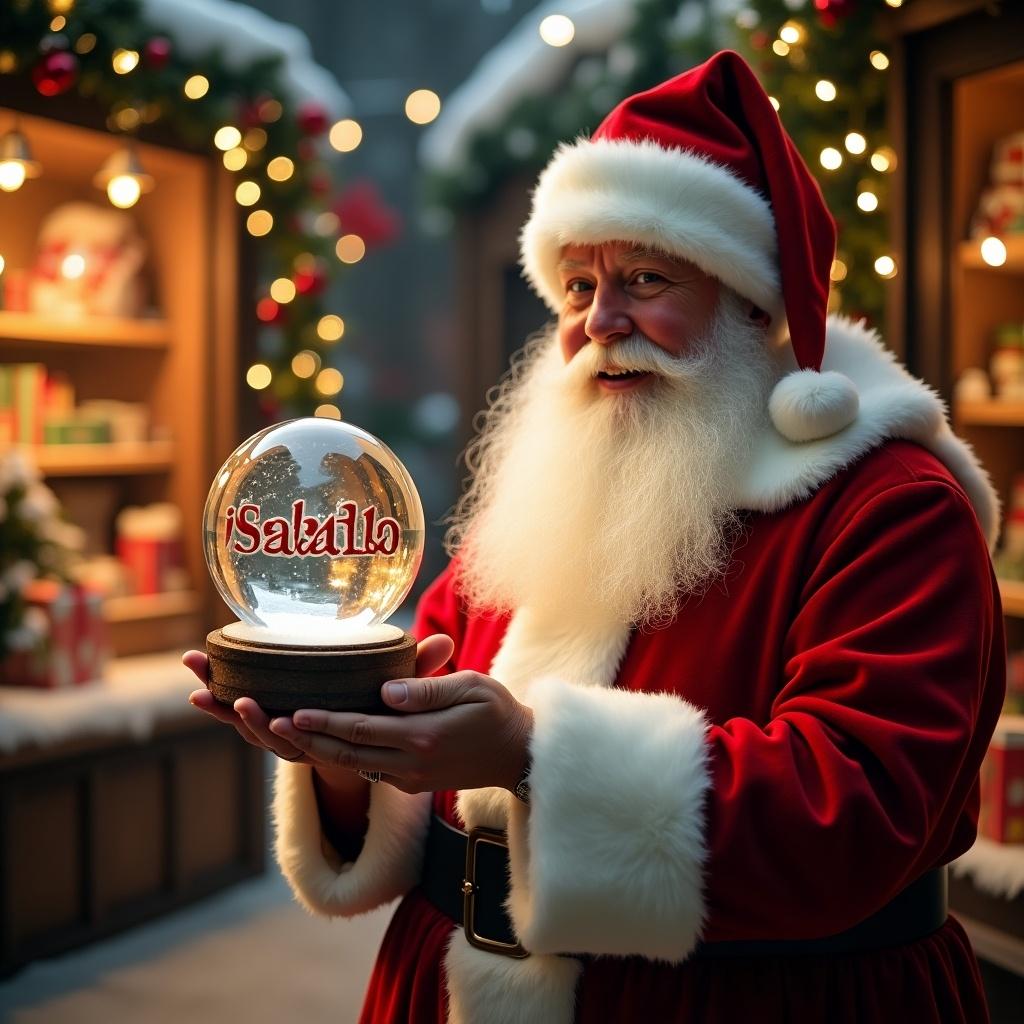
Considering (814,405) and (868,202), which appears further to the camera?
(868,202)

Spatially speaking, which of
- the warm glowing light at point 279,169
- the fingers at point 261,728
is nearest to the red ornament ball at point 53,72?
the warm glowing light at point 279,169

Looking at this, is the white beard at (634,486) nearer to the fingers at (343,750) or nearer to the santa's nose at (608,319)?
the santa's nose at (608,319)

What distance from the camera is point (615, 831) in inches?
46.6

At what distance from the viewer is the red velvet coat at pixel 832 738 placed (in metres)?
1.13

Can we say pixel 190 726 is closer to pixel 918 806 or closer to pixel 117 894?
pixel 117 894

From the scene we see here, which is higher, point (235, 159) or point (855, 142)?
point (235, 159)

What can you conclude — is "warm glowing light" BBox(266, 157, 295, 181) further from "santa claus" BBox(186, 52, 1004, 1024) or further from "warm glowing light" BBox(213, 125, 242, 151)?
"santa claus" BBox(186, 52, 1004, 1024)

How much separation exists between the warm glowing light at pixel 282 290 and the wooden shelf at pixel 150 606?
1138mm

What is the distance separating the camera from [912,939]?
1358 mm

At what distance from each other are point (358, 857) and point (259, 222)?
308 cm

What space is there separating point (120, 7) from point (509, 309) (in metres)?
2.56

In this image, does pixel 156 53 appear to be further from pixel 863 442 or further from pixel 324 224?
pixel 863 442

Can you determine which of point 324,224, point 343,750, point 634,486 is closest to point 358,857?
point 343,750

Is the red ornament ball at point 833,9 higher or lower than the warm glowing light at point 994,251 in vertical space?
higher
